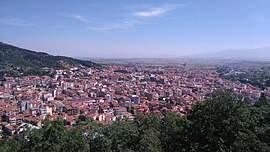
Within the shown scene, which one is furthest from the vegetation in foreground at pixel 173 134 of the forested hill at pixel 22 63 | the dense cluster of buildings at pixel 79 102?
the forested hill at pixel 22 63

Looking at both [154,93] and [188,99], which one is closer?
[188,99]

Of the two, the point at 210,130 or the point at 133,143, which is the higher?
the point at 210,130

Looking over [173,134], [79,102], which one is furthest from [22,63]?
[173,134]

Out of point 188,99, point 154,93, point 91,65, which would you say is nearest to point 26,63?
point 91,65

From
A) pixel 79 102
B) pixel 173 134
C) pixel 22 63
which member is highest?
pixel 22 63

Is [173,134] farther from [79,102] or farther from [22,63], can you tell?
[22,63]

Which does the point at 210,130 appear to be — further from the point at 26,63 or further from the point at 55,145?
the point at 26,63

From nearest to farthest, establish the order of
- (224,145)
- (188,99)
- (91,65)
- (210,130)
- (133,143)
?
(224,145) < (210,130) < (133,143) < (188,99) < (91,65)

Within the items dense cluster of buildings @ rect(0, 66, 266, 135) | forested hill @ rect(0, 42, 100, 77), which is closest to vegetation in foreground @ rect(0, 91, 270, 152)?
dense cluster of buildings @ rect(0, 66, 266, 135)

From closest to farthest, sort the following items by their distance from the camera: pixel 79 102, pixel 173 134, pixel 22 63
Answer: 1. pixel 173 134
2. pixel 79 102
3. pixel 22 63
